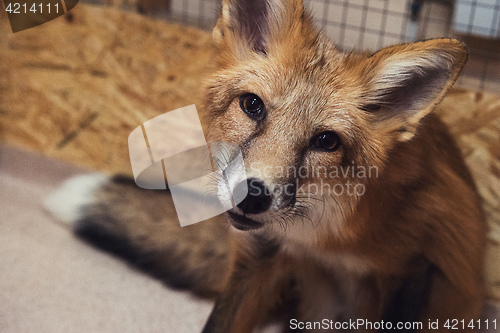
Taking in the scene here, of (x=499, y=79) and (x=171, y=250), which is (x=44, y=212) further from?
(x=499, y=79)

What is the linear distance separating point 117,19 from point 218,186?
1387 mm

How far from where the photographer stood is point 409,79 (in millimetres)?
981

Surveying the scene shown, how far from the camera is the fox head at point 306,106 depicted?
3.11 feet

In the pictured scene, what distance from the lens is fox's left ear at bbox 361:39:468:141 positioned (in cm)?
90

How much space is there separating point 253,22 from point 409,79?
0.40 meters

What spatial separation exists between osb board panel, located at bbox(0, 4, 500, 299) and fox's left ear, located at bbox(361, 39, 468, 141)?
548 millimetres

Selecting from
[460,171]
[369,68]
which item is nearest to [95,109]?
[369,68]

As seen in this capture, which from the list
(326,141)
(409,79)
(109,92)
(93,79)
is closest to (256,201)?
(326,141)

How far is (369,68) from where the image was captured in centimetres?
100

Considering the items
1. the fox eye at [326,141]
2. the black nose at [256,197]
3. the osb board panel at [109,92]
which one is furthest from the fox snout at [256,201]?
the osb board panel at [109,92]

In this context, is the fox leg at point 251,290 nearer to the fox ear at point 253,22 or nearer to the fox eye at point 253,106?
the fox eye at point 253,106

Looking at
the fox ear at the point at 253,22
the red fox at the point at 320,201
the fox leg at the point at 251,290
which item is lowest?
the fox leg at the point at 251,290

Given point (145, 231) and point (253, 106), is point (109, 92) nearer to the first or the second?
point (145, 231)

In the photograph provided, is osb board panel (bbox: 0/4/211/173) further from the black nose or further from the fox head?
the black nose
